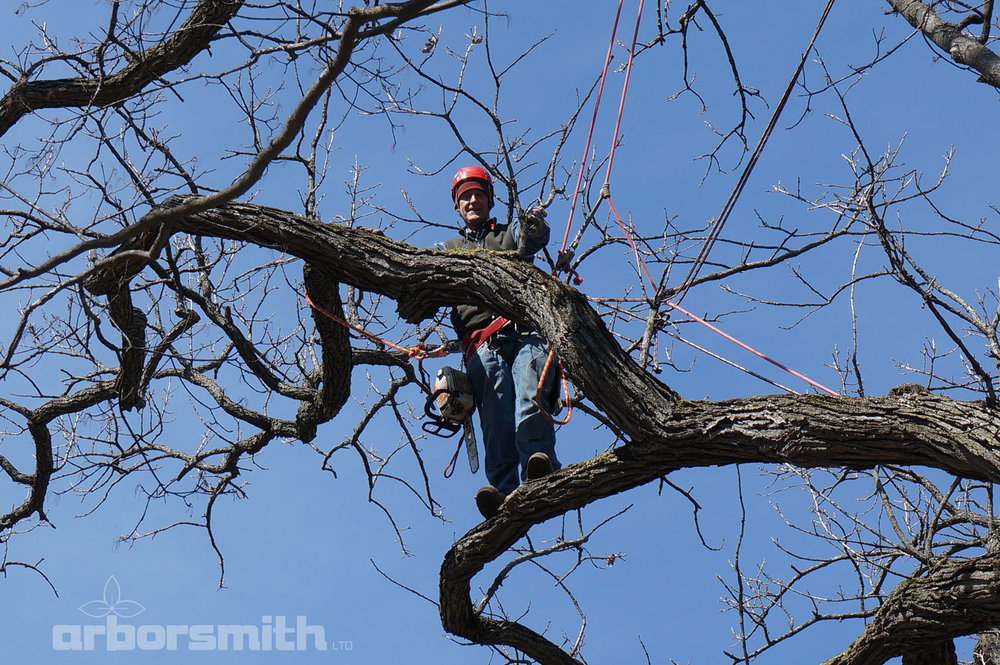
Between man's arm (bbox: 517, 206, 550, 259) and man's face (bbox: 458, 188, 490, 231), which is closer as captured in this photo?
man's arm (bbox: 517, 206, 550, 259)

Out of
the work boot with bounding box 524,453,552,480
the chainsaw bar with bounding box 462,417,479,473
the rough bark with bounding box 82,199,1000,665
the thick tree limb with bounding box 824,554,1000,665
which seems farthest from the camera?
the chainsaw bar with bounding box 462,417,479,473

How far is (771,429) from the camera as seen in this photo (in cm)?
410

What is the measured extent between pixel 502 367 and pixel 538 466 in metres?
0.74

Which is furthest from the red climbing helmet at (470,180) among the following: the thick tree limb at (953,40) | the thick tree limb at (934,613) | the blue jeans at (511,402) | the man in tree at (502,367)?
the thick tree limb at (934,613)

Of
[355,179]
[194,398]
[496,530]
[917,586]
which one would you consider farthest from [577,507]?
[355,179]

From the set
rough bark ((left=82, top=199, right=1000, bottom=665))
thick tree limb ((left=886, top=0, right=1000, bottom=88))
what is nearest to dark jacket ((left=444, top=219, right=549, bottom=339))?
rough bark ((left=82, top=199, right=1000, bottom=665))

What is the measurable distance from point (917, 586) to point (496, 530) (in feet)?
5.69

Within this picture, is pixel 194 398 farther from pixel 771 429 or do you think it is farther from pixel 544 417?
pixel 771 429

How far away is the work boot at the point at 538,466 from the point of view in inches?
193

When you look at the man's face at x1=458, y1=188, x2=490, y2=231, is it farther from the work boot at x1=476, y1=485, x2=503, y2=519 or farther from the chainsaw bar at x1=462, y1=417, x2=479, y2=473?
the work boot at x1=476, y1=485, x2=503, y2=519

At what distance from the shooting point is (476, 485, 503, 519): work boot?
502 cm

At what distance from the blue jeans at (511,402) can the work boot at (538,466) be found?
0.49ft

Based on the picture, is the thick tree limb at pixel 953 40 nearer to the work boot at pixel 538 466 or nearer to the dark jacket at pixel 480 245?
the dark jacket at pixel 480 245

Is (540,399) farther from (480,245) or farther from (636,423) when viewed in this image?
(480,245)
